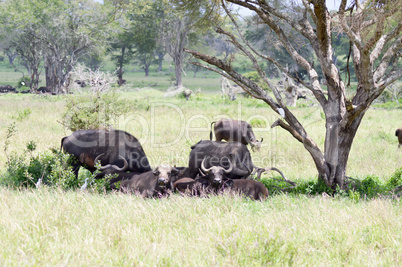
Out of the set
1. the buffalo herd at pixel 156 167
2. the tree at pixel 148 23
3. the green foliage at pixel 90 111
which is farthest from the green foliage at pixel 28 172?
the tree at pixel 148 23

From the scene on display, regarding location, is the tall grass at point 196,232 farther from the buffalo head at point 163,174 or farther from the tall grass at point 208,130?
the tall grass at point 208,130

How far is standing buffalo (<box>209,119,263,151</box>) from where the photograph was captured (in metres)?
12.5

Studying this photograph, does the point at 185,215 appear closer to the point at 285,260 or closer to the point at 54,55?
the point at 285,260

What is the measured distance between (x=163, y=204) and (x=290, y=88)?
21.4m

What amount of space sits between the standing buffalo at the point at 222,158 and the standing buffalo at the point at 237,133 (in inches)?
117

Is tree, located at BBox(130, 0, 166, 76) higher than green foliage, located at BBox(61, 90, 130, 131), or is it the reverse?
tree, located at BBox(130, 0, 166, 76)

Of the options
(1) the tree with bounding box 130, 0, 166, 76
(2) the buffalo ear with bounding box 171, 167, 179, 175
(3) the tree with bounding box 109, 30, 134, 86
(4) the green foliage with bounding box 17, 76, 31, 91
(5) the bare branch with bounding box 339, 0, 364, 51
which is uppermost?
(1) the tree with bounding box 130, 0, 166, 76

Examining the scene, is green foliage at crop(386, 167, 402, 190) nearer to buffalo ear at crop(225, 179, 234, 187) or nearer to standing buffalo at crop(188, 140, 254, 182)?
standing buffalo at crop(188, 140, 254, 182)

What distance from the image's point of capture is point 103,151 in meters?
9.41

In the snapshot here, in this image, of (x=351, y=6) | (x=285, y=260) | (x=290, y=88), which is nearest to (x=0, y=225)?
(x=285, y=260)

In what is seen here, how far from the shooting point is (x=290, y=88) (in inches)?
1037

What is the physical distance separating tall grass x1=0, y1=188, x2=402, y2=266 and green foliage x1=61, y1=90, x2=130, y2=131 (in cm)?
646

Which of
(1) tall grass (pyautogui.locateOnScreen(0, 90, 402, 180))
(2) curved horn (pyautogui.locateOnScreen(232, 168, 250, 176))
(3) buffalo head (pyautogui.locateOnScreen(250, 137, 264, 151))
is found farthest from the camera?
(3) buffalo head (pyautogui.locateOnScreen(250, 137, 264, 151))

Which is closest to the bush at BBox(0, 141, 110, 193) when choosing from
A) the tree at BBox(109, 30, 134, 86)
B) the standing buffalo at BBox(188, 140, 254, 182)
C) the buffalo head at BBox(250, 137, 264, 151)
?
the standing buffalo at BBox(188, 140, 254, 182)
